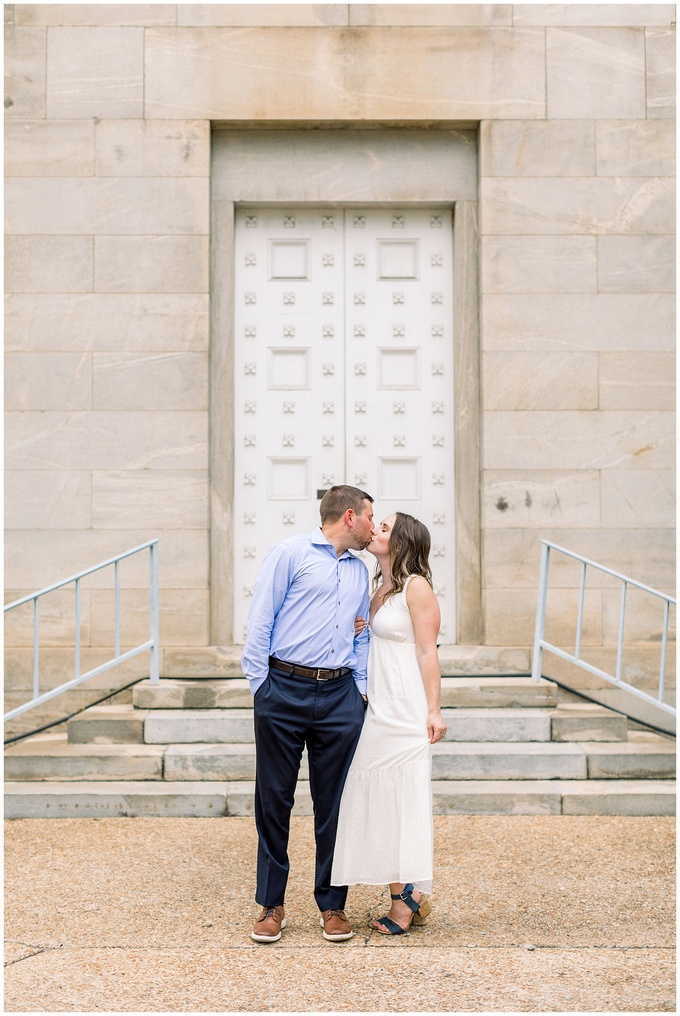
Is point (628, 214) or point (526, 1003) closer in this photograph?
point (526, 1003)

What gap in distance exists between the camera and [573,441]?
7992mm

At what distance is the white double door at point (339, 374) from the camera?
27.1 ft

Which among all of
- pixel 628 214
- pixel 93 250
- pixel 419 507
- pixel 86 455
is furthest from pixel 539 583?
pixel 93 250

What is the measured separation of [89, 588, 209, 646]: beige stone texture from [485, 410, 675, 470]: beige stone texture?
7.96 ft

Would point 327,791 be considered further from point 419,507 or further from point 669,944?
point 419,507

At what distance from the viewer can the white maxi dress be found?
430 cm

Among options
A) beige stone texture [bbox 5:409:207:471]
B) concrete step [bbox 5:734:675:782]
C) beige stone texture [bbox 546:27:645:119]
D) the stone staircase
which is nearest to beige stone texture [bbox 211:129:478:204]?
beige stone texture [bbox 546:27:645:119]

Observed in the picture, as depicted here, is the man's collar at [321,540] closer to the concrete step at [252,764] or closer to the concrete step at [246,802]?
the concrete step at [246,802]

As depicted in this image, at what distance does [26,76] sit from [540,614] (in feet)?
18.1

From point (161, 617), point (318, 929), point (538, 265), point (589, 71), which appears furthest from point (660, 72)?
point (318, 929)

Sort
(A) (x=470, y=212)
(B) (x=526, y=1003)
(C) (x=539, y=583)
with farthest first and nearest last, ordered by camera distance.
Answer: (A) (x=470, y=212)
(C) (x=539, y=583)
(B) (x=526, y=1003)

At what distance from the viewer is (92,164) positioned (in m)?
8.04

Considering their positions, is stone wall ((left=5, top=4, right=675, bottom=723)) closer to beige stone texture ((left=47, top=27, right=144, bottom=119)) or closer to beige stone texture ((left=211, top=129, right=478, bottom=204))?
beige stone texture ((left=47, top=27, right=144, bottom=119))

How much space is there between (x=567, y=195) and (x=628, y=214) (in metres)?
0.49
